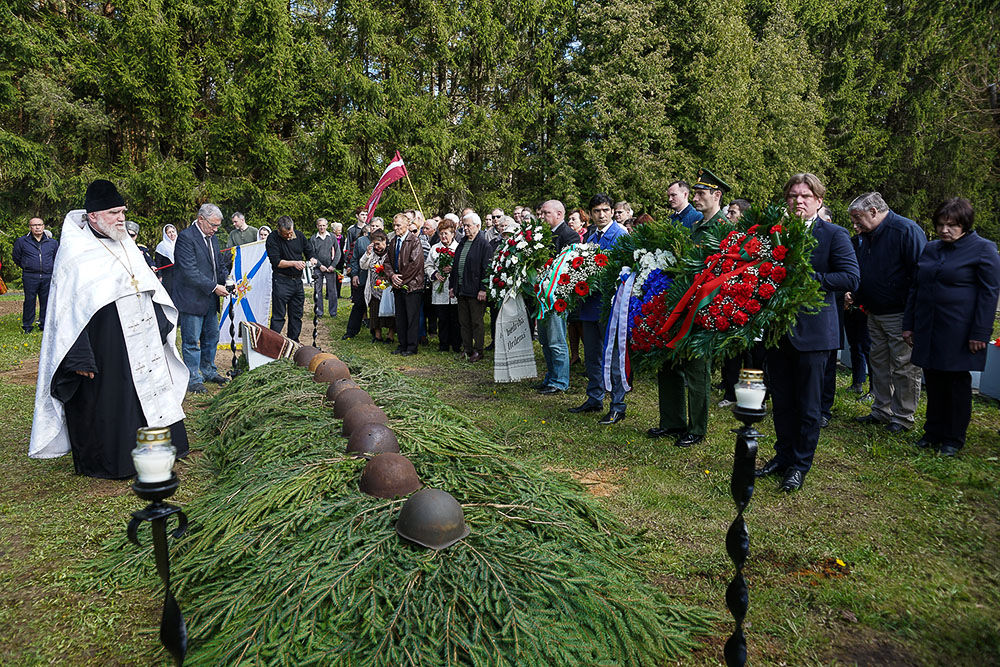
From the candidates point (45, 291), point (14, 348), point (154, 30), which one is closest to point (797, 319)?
point (14, 348)

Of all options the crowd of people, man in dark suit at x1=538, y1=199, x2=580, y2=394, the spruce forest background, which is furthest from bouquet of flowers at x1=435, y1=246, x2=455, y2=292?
the spruce forest background

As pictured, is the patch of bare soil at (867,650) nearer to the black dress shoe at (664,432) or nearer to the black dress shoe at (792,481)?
the black dress shoe at (792,481)

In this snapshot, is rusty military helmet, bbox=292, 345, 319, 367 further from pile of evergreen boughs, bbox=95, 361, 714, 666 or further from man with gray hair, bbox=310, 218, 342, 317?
man with gray hair, bbox=310, 218, 342, 317

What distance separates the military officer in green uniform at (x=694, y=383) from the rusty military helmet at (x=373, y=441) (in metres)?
2.71

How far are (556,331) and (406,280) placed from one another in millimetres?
3865

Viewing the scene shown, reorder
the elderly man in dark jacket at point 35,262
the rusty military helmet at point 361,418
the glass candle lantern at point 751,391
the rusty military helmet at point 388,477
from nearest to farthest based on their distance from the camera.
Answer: the glass candle lantern at point 751,391
the rusty military helmet at point 388,477
the rusty military helmet at point 361,418
the elderly man in dark jacket at point 35,262

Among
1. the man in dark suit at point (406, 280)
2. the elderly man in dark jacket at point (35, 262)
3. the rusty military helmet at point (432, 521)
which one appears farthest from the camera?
the elderly man in dark jacket at point (35, 262)

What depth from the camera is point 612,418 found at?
21.9ft

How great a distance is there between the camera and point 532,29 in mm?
32812

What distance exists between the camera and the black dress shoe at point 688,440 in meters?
5.90

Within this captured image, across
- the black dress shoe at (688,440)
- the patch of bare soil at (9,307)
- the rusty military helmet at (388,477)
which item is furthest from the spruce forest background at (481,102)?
the rusty military helmet at (388,477)

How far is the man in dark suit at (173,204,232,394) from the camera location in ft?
25.7

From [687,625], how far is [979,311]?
4.26 metres

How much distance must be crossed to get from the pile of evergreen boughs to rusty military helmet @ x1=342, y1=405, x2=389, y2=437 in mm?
152
